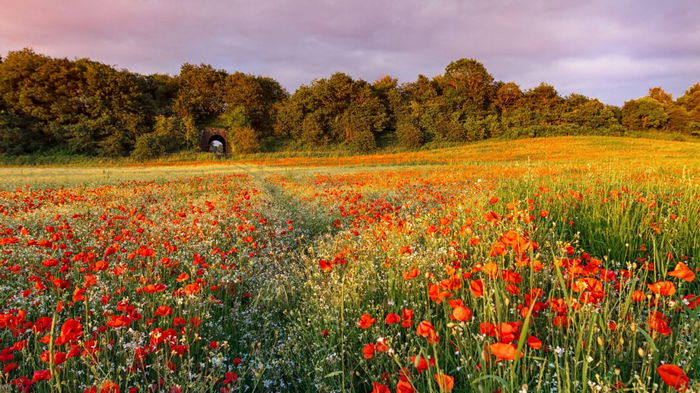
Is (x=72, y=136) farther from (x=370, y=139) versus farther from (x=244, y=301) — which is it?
(x=244, y=301)

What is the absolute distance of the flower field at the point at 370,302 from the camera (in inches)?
67.4

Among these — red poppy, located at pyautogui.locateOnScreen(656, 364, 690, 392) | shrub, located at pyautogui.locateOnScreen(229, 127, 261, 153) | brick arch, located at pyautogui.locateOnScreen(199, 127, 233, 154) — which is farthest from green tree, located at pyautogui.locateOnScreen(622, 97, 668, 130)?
red poppy, located at pyautogui.locateOnScreen(656, 364, 690, 392)

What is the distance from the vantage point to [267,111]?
5488 cm

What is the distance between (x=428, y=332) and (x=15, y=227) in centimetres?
701

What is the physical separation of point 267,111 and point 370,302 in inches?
2177

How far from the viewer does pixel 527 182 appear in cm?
679

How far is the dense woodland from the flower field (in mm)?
42591

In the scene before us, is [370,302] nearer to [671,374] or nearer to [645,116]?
[671,374]

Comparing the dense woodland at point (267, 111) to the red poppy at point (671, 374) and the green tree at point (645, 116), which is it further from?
the red poppy at point (671, 374)

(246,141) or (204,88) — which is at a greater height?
(204,88)

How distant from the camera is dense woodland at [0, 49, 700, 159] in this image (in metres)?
42.0

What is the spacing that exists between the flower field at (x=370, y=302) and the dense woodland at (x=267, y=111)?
4259 centimetres

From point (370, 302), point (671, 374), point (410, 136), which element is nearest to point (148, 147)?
point (410, 136)

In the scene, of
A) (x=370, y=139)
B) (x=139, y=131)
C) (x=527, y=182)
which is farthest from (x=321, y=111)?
(x=527, y=182)
